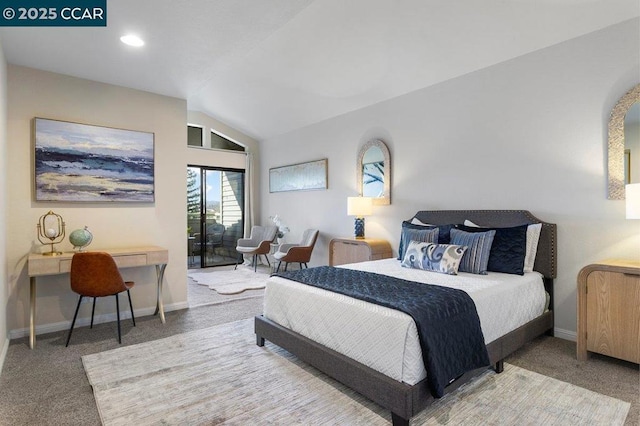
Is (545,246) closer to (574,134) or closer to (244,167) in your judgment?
(574,134)

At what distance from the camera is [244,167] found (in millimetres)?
7621

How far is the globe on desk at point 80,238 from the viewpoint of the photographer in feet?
10.8

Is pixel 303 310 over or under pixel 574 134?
under

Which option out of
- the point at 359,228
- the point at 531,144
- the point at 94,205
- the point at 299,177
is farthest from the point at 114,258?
the point at 531,144

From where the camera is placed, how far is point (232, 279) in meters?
5.85

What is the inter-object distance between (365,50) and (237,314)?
3.39 m

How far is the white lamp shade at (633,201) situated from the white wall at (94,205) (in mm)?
4319

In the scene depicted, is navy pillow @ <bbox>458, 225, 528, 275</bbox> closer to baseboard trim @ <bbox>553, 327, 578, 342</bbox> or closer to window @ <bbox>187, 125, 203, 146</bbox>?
baseboard trim @ <bbox>553, 327, 578, 342</bbox>

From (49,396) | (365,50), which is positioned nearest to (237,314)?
(49,396)

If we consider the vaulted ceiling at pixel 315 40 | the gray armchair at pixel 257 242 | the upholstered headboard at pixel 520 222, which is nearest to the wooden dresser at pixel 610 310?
the upholstered headboard at pixel 520 222

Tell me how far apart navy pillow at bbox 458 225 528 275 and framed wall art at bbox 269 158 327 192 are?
3.18 metres

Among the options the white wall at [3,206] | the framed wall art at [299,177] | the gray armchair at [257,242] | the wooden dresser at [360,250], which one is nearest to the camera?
the white wall at [3,206]

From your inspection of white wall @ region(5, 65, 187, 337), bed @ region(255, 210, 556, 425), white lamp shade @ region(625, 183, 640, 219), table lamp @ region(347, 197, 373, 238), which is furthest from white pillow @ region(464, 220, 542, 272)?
white wall @ region(5, 65, 187, 337)

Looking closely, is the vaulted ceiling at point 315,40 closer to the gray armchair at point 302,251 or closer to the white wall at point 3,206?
the white wall at point 3,206
